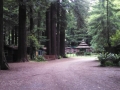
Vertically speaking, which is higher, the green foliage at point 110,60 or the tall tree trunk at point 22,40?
the tall tree trunk at point 22,40

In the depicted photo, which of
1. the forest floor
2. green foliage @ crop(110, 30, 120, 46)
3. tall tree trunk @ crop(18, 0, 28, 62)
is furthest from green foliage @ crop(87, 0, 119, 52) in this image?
the forest floor

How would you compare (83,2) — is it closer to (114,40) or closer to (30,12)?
(30,12)

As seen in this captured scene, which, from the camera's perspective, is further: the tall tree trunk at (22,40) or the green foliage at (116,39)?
the tall tree trunk at (22,40)

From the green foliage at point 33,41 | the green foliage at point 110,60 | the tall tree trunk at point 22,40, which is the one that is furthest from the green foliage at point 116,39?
the green foliage at point 33,41

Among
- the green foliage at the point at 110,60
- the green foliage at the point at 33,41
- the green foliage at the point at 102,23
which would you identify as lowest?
the green foliage at the point at 110,60

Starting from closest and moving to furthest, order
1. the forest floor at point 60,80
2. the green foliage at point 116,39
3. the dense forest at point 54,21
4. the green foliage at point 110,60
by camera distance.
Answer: the forest floor at point 60,80, the green foliage at point 110,60, the green foliage at point 116,39, the dense forest at point 54,21

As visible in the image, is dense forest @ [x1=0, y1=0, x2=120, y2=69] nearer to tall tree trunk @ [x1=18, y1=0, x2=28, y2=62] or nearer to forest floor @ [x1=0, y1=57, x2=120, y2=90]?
tall tree trunk @ [x1=18, y1=0, x2=28, y2=62]

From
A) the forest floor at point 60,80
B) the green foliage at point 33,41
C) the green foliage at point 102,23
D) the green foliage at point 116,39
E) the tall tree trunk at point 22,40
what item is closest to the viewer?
the forest floor at point 60,80

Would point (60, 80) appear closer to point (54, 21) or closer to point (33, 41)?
point (33, 41)

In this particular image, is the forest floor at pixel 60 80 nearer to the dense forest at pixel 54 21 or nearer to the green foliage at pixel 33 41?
the dense forest at pixel 54 21

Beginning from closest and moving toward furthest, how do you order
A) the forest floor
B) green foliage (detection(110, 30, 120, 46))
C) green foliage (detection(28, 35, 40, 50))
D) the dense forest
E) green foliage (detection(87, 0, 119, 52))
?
1. the forest floor
2. green foliage (detection(110, 30, 120, 46))
3. the dense forest
4. green foliage (detection(28, 35, 40, 50))
5. green foliage (detection(87, 0, 119, 52))

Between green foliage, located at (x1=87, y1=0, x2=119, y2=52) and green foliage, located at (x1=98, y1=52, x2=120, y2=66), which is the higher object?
green foliage, located at (x1=87, y1=0, x2=119, y2=52)

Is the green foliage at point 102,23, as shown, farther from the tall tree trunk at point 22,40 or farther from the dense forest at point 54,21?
the tall tree trunk at point 22,40

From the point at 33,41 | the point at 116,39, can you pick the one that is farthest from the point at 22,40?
the point at 116,39
